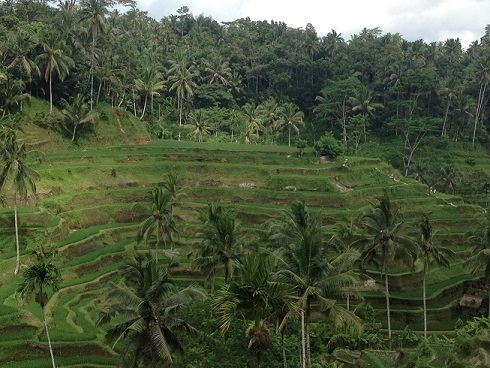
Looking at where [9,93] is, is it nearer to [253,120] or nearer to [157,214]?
[157,214]

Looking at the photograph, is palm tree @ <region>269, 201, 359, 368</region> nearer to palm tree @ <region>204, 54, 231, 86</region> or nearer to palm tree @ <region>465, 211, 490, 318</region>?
palm tree @ <region>465, 211, 490, 318</region>

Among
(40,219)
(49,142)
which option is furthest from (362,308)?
(49,142)

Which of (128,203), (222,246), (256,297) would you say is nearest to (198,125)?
(128,203)

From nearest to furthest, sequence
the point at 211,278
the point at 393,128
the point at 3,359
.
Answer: the point at 3,359 → the point at 211,278 → the point at 393,128

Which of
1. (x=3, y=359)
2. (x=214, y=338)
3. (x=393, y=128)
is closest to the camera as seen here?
(x=214, y=338)

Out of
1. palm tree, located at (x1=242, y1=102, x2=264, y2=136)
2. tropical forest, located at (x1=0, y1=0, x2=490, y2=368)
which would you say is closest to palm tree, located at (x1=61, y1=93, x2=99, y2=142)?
tropical forest, located at (x1=0, y1=0, x2=490, y2=368)

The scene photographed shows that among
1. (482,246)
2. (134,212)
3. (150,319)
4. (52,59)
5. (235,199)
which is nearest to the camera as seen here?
(150,319)

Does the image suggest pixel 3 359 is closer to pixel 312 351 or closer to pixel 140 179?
pixel 312 351
